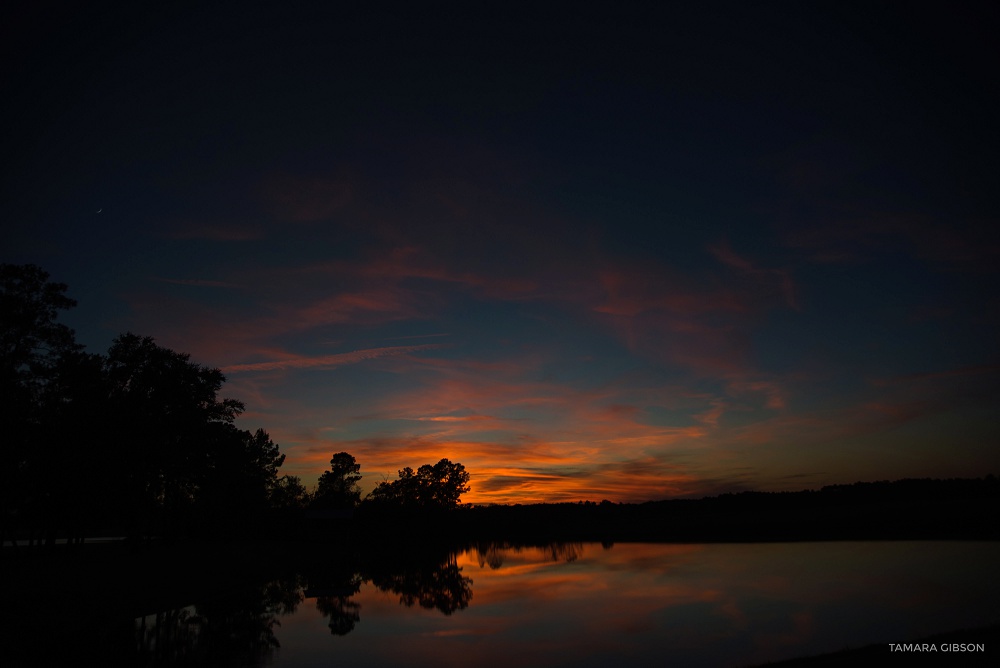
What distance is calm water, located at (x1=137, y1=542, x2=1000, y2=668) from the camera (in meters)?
19.9

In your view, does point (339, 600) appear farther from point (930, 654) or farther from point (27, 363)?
point (930, 654)

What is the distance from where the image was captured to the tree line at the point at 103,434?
2936cm

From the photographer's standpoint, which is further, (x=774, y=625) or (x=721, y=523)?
(x=721, y=523)

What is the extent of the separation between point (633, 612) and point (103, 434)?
31.5 metres

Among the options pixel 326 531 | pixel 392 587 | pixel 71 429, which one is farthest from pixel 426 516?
pixel 71 429

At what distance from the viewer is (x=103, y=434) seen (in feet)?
116

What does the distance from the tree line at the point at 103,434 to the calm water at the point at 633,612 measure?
40.4 ft

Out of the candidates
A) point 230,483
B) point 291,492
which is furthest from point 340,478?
point 230,483

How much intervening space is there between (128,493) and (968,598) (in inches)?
1976

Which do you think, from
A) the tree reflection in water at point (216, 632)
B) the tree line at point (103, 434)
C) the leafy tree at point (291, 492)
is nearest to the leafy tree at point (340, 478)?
the leafy tree at point (291, 492)

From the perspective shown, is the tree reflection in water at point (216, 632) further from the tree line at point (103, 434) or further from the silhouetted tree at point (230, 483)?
the silhouetted tree at point (230, 483)

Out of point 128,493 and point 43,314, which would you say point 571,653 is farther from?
point 128,493

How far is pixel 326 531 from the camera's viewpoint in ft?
259

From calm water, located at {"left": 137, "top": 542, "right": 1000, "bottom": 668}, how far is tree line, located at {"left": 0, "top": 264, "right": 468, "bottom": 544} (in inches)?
485
